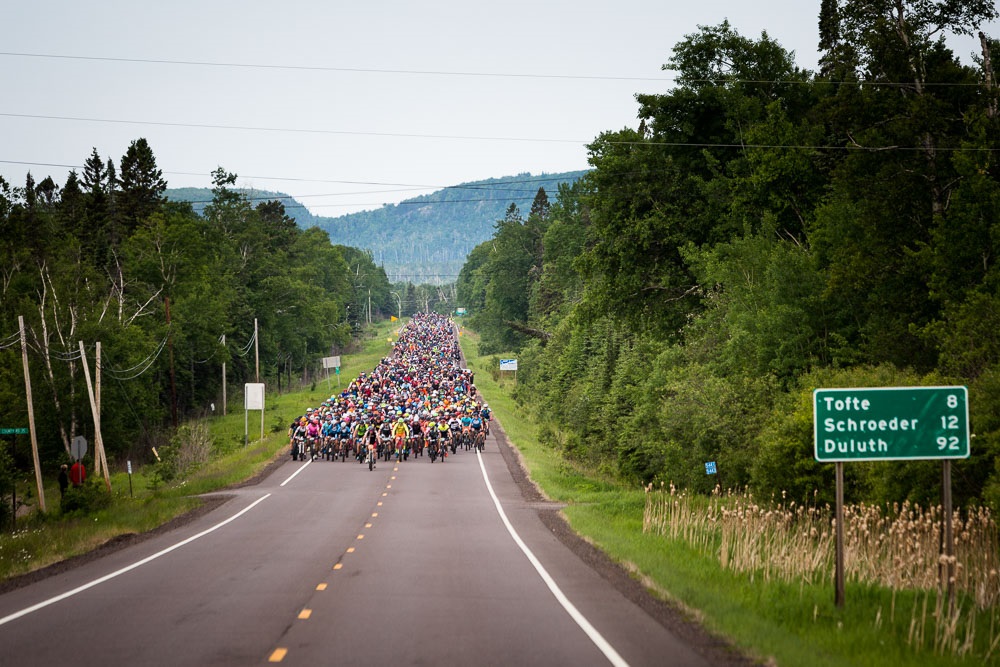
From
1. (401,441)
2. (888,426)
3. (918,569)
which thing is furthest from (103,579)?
(401,441)

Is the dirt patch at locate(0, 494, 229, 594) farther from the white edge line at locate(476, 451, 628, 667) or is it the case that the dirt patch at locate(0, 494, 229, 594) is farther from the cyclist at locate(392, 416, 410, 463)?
the cyclist at locate(392, 416, 410, 463)

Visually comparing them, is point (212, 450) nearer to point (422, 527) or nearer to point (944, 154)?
point (422, 527)

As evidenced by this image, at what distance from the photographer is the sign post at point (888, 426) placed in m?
11.9

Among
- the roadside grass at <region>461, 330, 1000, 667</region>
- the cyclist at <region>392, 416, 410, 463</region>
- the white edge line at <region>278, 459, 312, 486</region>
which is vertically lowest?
the white edge line at <region>278, 459, 312, 486</region>

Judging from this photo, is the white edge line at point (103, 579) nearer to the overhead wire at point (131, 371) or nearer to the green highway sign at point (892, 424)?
the green highway sign at point (892, 424)

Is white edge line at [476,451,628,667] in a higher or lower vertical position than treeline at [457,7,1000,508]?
lower

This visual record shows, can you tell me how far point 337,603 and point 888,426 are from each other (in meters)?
7.36

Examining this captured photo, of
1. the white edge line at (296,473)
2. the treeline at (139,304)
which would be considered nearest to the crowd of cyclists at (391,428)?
the white edge line at (296,473)

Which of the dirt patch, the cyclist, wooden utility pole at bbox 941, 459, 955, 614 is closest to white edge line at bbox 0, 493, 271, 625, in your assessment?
the dirt patch

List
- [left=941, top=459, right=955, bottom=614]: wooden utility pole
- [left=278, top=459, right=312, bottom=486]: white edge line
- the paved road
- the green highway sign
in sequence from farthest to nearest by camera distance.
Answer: [left=278, top=459, right=312, bottom=486]: white edge line, the green highway sign, [left=941, top=459, right=955, bottom=614]: wooden utility pole, the paved road

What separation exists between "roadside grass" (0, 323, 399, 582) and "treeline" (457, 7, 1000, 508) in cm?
1544

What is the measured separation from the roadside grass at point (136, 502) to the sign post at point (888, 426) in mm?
12450

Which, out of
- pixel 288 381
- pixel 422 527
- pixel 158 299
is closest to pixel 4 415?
pixel 158 299

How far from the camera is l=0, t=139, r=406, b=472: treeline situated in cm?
5694
